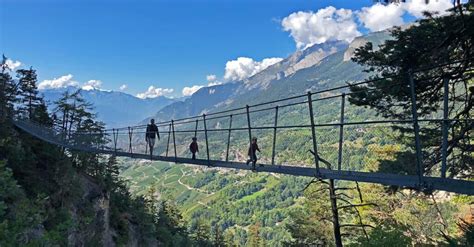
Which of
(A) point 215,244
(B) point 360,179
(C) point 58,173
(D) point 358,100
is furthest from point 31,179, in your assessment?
(A) point 215,244

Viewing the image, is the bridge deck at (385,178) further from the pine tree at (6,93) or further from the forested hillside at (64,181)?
the pine tree at (6,93)

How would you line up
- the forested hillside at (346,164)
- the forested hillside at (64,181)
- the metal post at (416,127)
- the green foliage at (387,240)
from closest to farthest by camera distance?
1. the metal post at (416,127)
2. the forested hillside at (346,164)
3. the green foliage at (387,240)
4. the forested hillside at (64,181)

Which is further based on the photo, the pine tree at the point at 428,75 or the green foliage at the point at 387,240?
the green foliage at the point at 387,240

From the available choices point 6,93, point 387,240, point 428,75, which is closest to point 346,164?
point 387,240

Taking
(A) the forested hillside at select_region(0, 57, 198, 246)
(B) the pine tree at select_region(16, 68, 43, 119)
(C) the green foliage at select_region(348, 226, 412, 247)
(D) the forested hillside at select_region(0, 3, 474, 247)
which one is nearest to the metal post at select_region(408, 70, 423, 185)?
(D) the forested hillside at select_region(0, 3, 474, 247)

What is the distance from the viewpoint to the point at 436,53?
6672 millimetres

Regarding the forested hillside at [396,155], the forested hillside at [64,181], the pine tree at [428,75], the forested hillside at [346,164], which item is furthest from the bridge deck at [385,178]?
the forested hillside at [64,181]

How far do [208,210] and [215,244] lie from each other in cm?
7886

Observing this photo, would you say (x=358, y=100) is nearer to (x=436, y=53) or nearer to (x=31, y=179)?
(x=436, y=53)

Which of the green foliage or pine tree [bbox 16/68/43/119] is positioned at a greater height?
pine tree [bbox 16/68/43/119]

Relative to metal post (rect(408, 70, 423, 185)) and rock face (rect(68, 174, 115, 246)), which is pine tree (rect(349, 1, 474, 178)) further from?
rock face (rect(68, 174, 115, 246))

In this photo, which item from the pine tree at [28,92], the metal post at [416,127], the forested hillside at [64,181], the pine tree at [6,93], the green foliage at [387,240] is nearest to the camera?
the metal post at [416,127]

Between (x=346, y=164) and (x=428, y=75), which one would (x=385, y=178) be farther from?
(x=346, y=164)

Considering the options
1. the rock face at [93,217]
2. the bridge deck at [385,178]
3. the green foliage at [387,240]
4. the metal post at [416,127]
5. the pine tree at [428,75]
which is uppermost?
the pine tree at [428,75]
